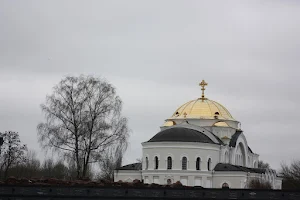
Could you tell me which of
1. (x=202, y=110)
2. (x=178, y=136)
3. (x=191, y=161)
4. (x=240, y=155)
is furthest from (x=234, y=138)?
(x=178, y=136)

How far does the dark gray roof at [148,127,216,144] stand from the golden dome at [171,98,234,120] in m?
7.56

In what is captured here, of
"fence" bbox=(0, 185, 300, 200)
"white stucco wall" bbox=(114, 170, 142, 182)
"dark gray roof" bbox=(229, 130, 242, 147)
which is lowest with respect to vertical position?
"fence" bbox=(0, 185, 300, 200)

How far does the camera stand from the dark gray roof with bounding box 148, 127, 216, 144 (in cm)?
8550

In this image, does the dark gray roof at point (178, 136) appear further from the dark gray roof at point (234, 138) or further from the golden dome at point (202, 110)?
the golden dome at point (202, 110)

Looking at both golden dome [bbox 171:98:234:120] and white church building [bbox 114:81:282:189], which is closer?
white church building [bbox 114:81:282:189]

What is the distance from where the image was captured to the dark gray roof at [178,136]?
8550 cm

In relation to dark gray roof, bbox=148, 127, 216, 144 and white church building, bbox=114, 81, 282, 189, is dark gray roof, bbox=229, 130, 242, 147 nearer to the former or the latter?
white church building, bbox=114, 81, 282, 189

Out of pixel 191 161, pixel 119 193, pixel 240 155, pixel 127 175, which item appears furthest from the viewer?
pixel 240 155

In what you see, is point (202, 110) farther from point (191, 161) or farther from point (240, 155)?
point (191, 161)

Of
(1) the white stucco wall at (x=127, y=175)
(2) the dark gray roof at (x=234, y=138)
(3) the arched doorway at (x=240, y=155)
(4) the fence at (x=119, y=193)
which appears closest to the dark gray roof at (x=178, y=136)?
(1) the white stucco wall at (x=127, y=175)

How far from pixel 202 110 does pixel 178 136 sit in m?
11.0

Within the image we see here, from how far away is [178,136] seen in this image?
85.8m

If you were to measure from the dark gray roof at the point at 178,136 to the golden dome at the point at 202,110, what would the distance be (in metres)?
7.56

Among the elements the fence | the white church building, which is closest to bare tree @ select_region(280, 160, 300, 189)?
the white church building
